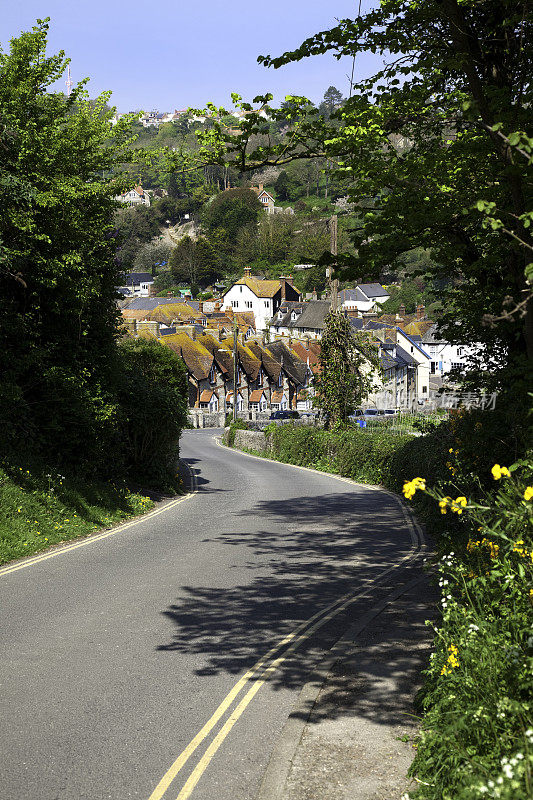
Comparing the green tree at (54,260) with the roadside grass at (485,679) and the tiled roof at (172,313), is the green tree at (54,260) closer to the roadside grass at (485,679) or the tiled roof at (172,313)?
the roadside grass at (485,679)

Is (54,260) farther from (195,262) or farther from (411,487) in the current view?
(195,262)

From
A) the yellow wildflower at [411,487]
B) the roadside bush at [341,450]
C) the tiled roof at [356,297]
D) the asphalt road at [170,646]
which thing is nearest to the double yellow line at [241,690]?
the asphalt road at [170,646]

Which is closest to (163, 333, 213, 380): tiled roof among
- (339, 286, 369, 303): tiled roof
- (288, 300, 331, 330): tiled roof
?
(288, 300, 331, 330): tiled roof

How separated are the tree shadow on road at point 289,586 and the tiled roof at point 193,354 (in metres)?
60.3

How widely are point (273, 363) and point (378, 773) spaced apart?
8590cm

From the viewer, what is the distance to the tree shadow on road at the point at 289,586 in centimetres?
859

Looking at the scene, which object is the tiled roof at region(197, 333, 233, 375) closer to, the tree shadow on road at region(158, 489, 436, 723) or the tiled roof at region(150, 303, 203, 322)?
the tiled roof at region(150, 303, 203, 322)

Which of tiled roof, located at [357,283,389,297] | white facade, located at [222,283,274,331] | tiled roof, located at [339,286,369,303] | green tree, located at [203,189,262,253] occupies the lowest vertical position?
white facade, located at [222,283,274,331]

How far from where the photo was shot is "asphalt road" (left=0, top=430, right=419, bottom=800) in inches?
234

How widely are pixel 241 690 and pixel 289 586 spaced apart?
4284mm

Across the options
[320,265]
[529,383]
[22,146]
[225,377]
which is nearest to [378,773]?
[529,383]

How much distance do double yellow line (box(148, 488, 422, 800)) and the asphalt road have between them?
0.7 inches

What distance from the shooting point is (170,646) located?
28.7ft

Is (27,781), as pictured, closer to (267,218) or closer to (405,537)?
(405,537)
